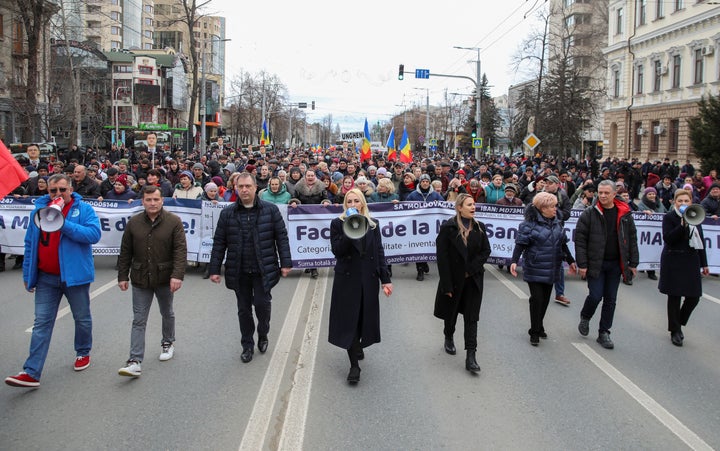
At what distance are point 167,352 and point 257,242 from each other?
1.40 metres

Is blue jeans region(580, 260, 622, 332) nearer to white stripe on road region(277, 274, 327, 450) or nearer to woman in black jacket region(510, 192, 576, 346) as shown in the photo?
woman in black jacket region(510, 192, 576, 346)

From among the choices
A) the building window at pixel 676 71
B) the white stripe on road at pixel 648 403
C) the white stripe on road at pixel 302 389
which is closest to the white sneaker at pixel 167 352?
the white stripe on road at pixel 302 389

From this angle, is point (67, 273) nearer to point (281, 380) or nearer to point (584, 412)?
point (281, 380)

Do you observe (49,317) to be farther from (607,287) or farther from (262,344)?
(607,287)

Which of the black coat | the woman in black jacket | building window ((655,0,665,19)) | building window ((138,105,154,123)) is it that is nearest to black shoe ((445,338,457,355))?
the woman in black jacket

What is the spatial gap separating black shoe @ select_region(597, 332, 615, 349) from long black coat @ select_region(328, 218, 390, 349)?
9.18 ft

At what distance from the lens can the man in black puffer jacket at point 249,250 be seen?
21.2ft

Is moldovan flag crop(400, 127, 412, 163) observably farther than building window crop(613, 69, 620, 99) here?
No

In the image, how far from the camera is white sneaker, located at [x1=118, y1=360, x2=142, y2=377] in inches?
230

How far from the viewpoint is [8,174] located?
16.3ft

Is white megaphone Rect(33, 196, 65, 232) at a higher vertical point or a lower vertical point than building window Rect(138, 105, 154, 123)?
lower

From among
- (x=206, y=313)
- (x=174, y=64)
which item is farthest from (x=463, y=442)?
(x=174, y=64)

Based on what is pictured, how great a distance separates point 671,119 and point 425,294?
38.4 m

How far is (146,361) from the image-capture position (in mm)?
6465
